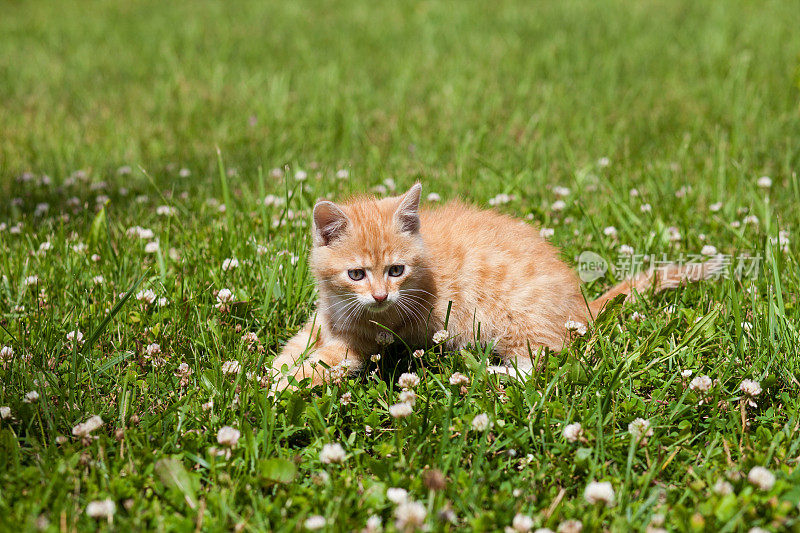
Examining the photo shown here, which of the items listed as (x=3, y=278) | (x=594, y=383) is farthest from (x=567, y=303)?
(x=3, y=278)

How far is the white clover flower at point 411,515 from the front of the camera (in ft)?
5.58

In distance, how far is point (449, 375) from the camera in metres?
2.47

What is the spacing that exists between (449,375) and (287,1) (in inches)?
386

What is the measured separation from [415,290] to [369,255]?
0.79 ft

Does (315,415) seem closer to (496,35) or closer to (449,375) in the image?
(449,375)

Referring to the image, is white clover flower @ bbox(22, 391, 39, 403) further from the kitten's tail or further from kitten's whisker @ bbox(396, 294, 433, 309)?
the kitten's tail

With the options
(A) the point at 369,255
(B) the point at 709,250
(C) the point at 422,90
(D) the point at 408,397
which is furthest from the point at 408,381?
(C) the point at 422,90

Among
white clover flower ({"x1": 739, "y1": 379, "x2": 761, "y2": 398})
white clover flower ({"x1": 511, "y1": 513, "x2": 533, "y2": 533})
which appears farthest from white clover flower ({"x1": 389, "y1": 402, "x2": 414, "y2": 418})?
white clover flower ({"x1": 739, "y1": 379, "x2": 761, "y2": 398})

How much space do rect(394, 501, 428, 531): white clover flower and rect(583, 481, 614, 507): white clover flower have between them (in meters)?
0.46

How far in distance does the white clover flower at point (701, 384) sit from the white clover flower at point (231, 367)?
1.59 metres

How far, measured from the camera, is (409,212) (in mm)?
2781

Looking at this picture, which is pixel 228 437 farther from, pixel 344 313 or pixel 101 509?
pixel 344 313

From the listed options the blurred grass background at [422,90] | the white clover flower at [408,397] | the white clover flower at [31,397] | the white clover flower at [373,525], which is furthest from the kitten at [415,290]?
the blurred grass background at [422,90]

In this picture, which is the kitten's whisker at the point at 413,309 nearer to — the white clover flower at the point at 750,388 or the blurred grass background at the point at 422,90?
the white clover flower at the point at 750,388
